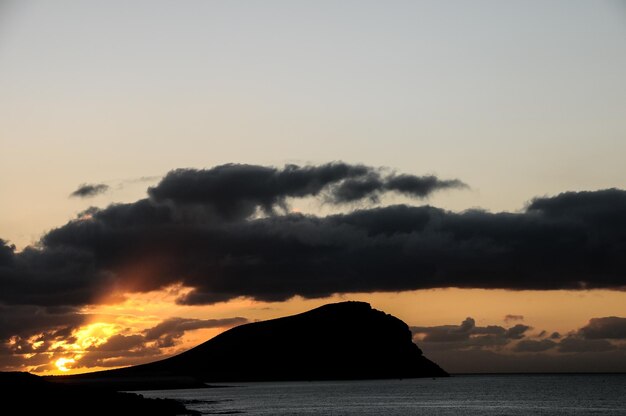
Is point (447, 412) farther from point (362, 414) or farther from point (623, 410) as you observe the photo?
point (623, 410)

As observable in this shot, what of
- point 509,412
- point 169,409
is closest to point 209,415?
point 169,409

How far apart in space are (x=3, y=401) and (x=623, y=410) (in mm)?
121290

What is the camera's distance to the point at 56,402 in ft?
393

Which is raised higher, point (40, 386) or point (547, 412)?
point (40, 386)

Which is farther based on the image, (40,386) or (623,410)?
(623,410)

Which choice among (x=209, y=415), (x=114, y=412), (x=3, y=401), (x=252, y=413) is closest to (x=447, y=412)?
(x=252, y=413)

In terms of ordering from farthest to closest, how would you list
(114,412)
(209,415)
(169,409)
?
(209,415) → (169,409) → (114,412)

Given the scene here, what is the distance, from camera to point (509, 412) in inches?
6909

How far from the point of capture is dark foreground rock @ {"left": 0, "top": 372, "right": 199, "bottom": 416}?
11475cm

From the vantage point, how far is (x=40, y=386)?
13100cm

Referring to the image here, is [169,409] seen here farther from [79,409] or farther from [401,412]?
[401,412]

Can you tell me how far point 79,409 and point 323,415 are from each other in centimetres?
6058

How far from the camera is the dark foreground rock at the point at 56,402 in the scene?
114750mm

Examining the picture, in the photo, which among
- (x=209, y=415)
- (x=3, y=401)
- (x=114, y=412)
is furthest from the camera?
(x=209, y=415)
